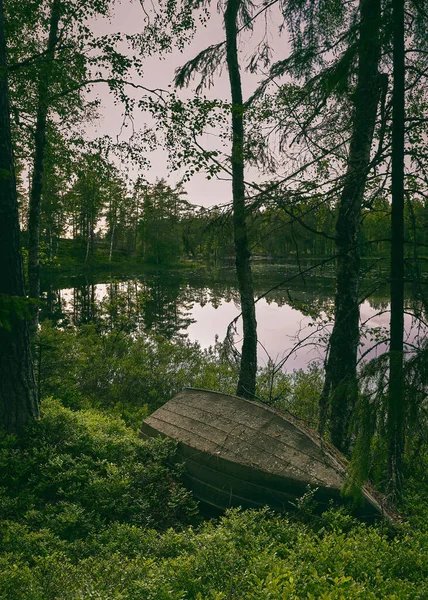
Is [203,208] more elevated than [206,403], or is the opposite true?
[203,208]

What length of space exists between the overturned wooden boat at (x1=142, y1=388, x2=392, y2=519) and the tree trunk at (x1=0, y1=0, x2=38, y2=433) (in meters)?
2.24

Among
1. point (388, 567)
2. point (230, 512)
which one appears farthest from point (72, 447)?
point (388, 567)

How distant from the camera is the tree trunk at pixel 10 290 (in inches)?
230

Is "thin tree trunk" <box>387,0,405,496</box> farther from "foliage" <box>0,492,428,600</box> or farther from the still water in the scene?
the still water

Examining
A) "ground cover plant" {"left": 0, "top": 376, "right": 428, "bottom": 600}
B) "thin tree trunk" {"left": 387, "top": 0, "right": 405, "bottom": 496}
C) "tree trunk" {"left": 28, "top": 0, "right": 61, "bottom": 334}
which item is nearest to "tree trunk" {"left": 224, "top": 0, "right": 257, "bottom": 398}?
"ground cover plant" {"left": 0, "top": 376, "right": 428, "bottom": 600}

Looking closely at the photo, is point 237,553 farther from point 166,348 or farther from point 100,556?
point 166,348

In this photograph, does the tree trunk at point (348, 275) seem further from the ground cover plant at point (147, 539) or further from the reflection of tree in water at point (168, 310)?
the reflection of tree in water at point (168, 310)

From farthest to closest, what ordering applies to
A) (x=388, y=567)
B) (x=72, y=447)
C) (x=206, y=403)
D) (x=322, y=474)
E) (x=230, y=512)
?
(x=206, y=403) → (x=72, y=447) → (x=322, y=474) → (x=230, y=512) → (x=388, y=567)

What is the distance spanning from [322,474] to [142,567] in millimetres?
2555

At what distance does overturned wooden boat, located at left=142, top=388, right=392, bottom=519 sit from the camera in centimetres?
483

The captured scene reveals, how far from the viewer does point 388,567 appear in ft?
10.3

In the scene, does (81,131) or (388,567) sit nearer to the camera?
(388,567)

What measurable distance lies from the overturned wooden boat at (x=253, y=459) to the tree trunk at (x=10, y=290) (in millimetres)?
2240

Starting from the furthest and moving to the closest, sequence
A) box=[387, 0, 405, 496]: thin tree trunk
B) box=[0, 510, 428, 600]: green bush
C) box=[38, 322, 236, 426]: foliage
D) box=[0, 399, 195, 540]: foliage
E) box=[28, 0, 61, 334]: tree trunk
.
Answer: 1. box=[38, 322, 236, 426]: foliage
2. box=[28, 0, 61, 334]: tree trunk
3. box=[0, 399, 195, 540]: foliage
4. box=[387, 0, 405, 496]: thin tree trunk
5. box=[0, 510, 428, 600]: green bush
